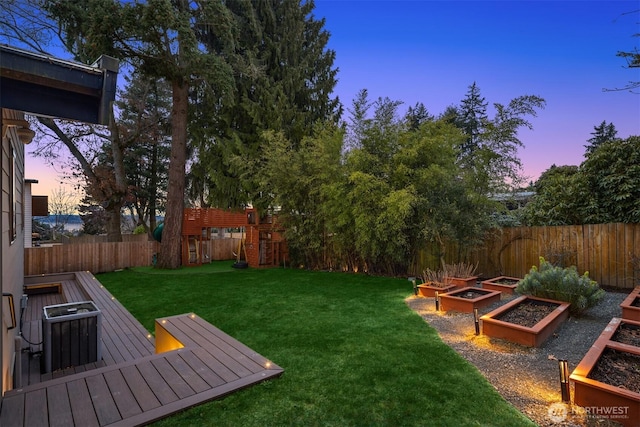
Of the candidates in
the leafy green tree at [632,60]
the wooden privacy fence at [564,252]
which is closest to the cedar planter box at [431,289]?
the wooden privacy fence at [564,252]

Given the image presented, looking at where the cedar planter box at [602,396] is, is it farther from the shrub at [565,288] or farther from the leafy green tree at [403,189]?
the leafy green tree at [403,189]

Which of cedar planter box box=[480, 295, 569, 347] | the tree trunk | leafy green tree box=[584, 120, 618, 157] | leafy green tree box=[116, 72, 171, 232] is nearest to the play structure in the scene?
the tree trunk

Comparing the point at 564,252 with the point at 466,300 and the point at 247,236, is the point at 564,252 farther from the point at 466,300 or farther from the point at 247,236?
the point at 247,236

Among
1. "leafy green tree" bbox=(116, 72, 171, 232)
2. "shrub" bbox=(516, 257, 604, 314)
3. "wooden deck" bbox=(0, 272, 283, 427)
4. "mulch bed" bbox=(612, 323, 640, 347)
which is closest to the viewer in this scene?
"wooden deck" bbox=(0, 272, 283, 427)

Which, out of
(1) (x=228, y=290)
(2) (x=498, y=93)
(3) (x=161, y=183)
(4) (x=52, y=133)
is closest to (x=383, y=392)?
(1) (x=228, y=290)

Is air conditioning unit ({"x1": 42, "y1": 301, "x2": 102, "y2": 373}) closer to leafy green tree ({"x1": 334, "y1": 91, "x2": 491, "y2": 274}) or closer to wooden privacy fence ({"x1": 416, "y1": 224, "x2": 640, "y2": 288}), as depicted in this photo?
leafy green tree ({"x1": 334, "y1": 91, "x2": 491, "y2": 274})

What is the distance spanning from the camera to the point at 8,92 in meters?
1.46

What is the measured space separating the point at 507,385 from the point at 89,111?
3601 millimetres

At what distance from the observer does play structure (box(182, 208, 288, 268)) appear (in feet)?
34.3

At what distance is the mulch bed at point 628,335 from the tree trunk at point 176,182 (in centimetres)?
1023

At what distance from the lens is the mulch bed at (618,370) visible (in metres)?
2.36

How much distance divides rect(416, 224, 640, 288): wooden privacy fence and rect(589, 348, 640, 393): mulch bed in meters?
4.32

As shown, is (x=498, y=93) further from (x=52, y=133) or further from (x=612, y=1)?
(x=52, y=133)

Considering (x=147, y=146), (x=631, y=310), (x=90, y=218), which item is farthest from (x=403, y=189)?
(x=90, y=218)
